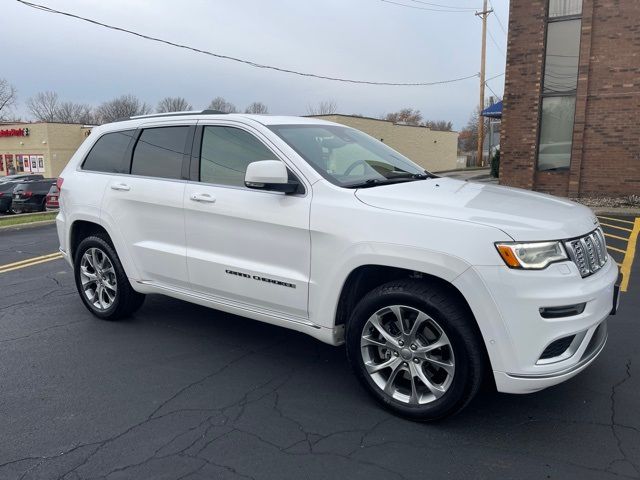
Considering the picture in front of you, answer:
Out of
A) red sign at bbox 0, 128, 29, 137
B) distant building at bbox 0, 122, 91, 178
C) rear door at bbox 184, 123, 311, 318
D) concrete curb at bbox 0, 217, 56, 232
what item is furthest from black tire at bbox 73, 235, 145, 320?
red sign at bbox 0, 128, 29, 137

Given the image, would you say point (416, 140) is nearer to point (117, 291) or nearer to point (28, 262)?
point (28, 262)

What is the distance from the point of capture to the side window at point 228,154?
155 inches

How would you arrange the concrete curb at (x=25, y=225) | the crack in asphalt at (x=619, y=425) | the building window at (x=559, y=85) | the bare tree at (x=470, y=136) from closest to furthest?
the crack in asphalt at (x=619, y=425) < the concrete curb at (x=25, y=225) < the building window at (x=559, y=85) < the bare tree at (x=470, y=136)

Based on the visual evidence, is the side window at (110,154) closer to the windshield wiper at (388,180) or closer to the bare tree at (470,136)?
the windshield wiper at (388,180)

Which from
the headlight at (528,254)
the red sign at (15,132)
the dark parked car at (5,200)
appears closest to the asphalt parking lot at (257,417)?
the headlight at (528,254)

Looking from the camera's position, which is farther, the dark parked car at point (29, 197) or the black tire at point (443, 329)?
Answer: the dark parked car at point (29, 197)

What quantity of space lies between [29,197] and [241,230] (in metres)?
20.0

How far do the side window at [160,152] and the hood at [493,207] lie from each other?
70.2 inches

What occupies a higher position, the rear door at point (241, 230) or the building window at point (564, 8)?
the building window at point (564, 8)

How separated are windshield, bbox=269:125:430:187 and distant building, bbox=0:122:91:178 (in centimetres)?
3662

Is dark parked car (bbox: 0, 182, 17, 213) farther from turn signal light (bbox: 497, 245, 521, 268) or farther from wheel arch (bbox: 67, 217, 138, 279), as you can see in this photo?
turn signal light (bbox: 497, 245, 521, 268)

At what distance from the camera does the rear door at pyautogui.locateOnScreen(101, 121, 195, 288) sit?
14.1 ft

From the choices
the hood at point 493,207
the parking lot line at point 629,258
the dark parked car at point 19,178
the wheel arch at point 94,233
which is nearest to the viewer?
A: the hood at point 493,207

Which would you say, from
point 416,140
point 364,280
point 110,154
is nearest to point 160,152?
point 110,154
